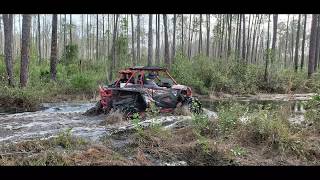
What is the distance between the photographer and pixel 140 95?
41.1 feet

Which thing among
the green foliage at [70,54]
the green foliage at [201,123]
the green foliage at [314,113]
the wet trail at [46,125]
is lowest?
the wet trail at [46,125]

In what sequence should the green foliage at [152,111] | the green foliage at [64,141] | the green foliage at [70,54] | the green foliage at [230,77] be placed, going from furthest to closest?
the green foliage at [70,54] < the green foliage at [230,77] < the green foliage at [152,111] < the green foliage at [64,141]

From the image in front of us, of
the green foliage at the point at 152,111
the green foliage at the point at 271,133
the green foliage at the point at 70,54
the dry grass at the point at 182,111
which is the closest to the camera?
the green foliage at the point at 271,133

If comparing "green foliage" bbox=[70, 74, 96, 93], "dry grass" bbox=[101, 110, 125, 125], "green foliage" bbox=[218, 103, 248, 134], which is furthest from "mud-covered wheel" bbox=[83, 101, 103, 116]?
"green foliage" bbox=[70, 74, 96, 93]

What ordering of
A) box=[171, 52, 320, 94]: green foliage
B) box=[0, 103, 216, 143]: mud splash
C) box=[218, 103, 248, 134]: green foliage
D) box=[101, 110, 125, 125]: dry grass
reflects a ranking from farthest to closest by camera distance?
box=[171, 52, 320, 94]: green foliage, box=[101, 110, 125, 125]: dry grass, box=[0, 103, 216, 143]: mud splash, box=[218, 103, 248, 134]: green foliage

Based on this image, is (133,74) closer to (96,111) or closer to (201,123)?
(96,111)

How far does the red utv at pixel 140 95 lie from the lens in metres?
12.5

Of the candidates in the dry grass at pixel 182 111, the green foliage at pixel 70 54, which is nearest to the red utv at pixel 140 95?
the dry grass at pixel 182 111

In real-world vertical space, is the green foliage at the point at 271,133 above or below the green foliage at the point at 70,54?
below

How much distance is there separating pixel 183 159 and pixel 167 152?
432mm

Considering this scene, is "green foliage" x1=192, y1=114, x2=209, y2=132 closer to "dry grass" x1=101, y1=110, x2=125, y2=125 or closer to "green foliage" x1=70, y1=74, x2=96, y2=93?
"dry grass" x1=101, y1=110, x2=125, y2=125

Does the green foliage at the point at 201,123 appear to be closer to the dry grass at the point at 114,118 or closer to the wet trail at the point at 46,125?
the wet trail at the point at 46,125

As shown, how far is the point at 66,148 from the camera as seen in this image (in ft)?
24.3

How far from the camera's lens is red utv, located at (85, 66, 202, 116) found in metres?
12.5
